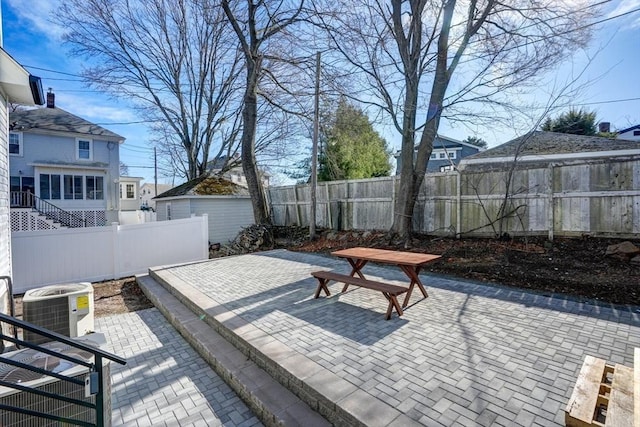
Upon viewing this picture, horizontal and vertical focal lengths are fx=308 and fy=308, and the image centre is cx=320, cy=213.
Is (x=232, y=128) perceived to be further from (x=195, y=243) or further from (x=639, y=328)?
(x=639, y=328)

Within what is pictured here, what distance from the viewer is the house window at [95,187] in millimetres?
18000

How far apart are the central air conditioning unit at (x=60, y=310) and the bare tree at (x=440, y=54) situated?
6982 mm

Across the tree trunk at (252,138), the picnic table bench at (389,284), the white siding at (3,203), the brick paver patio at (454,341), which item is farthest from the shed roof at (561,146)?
the white siding at (3,203)

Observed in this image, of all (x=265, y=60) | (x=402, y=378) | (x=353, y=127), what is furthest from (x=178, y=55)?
(x=402, y=378)

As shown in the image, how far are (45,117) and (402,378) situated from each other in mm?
22991

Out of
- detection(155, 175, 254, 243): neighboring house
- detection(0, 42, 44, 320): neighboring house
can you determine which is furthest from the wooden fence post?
detection(155, 175, 254, 243): neighboring house

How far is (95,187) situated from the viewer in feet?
59.7

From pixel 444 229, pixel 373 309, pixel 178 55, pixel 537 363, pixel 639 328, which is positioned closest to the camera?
pixel 537 363

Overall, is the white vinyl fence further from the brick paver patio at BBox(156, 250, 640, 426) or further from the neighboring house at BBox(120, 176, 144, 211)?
the neighboring house at BBox(120, 176, 144, 211)

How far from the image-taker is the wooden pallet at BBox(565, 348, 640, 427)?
1.68 meters

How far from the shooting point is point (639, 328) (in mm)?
3441

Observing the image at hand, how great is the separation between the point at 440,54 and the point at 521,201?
420 centimetres

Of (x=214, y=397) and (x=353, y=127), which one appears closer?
(x=214, y=397)

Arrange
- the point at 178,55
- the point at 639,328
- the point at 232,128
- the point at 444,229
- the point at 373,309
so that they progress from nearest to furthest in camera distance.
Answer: the point at 639,328, the point at 373,309, the point at 444,229, the point at 178,55, the point at 232,128
